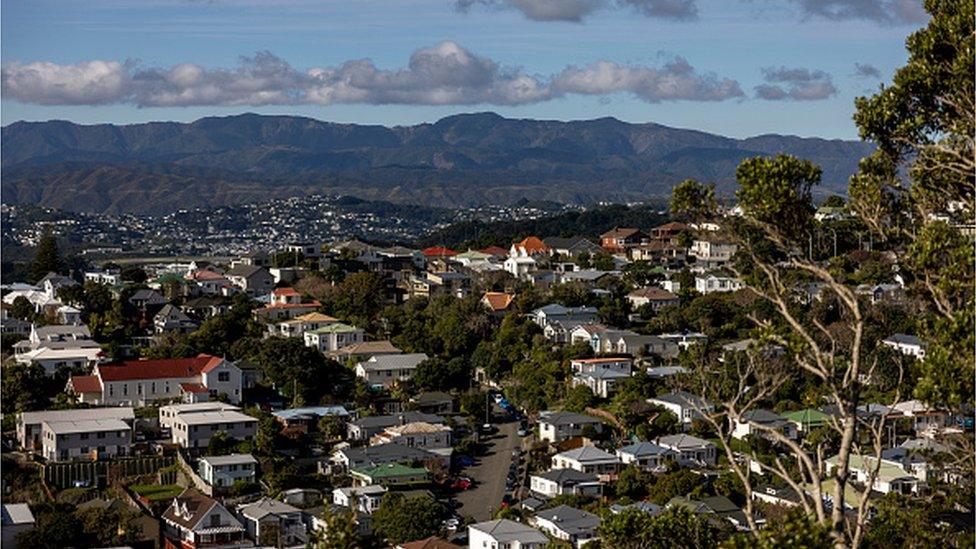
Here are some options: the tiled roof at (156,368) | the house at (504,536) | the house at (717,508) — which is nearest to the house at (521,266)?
the tiled roof at (156,368)

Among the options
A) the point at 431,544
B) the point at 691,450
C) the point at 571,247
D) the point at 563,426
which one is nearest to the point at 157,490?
the point at 431,544

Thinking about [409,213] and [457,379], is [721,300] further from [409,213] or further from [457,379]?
[409,213]

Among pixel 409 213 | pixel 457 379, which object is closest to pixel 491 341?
pixel 457 379

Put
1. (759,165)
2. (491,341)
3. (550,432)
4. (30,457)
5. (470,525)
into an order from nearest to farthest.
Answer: (759,165) → (470,525) → (30,457) → (550,432) → (491,341)

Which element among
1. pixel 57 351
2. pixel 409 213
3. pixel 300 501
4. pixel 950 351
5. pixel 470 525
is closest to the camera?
pixel 950 351

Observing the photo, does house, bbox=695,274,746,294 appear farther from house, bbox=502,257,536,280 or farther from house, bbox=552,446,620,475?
house, bbox=552,446,620,475

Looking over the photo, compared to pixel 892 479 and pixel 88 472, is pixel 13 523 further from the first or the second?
pixel 892 479
